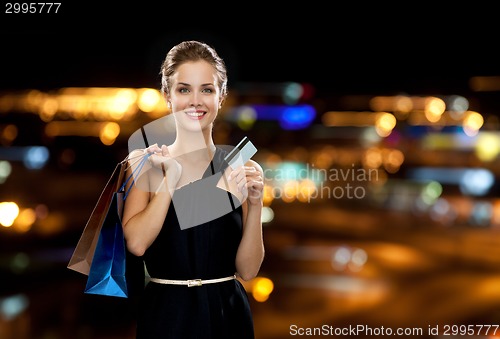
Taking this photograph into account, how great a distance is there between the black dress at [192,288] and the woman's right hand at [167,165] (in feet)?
0.30

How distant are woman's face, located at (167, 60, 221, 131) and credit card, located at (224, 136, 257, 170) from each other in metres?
0.13

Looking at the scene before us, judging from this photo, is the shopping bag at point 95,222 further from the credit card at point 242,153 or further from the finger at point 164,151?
the credit card at point 242,153

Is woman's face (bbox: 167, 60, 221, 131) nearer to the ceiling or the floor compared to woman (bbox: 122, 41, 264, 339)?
nearer to the ceiling

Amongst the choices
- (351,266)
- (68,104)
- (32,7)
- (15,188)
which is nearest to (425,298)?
(351,266)

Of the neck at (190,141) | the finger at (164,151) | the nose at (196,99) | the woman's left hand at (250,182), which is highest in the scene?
the nose at (196,99)

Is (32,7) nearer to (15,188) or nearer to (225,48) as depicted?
(225,48)

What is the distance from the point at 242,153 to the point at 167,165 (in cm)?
21

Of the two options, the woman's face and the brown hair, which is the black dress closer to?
the woman's face

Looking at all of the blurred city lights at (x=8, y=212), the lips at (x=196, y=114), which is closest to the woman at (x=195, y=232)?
the lips at (x=196, y=114)

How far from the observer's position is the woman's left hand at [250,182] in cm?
191

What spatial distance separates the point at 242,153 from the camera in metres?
1.98

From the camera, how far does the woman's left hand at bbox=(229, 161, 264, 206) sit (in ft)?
6.26

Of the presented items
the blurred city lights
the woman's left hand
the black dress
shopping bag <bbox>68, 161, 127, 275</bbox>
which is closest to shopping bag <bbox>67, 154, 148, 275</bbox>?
shopping bag <bbox>68, 161, 127, 275</bbox>

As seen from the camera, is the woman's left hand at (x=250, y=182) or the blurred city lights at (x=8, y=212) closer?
the woman's left hand at (x=250, y=182)
